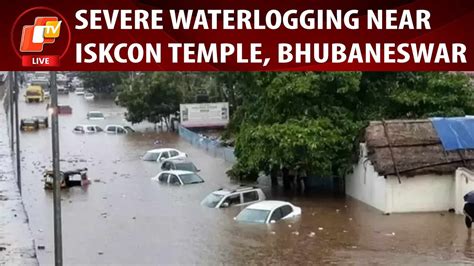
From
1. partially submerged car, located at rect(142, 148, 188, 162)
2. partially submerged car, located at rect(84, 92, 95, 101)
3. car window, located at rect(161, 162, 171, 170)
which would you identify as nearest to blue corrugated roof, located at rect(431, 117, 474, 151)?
car window, located at rect(161, 162, 171, 170)

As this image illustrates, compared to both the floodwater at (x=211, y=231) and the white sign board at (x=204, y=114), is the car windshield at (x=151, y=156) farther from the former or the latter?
the white sign board at (x=204, y=114)

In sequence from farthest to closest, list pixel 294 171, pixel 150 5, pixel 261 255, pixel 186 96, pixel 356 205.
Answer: pixel 186 96 → pixel 294 171 → pixel 356 205 → pixel 261 255 → pixel 150 5

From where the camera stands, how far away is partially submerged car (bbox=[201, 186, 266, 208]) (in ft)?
88.2

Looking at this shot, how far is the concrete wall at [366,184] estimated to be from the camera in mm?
26078

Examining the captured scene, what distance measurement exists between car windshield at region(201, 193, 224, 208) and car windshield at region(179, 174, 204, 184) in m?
4.71

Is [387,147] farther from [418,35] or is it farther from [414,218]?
[418,35]

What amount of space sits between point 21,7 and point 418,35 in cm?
382

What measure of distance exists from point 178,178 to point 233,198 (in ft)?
19.5

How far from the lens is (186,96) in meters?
60.2

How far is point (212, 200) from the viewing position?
2741 cm

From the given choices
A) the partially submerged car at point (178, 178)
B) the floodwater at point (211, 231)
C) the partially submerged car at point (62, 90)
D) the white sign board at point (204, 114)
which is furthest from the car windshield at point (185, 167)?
the partially submerged car at point (62, 90)

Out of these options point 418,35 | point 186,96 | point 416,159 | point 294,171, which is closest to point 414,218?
point 416,159

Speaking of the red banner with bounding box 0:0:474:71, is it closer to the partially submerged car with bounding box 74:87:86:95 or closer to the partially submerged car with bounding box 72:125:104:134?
the partially submerged car with bounding box 72:125:104:134

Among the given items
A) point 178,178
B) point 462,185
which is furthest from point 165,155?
point 462,185
